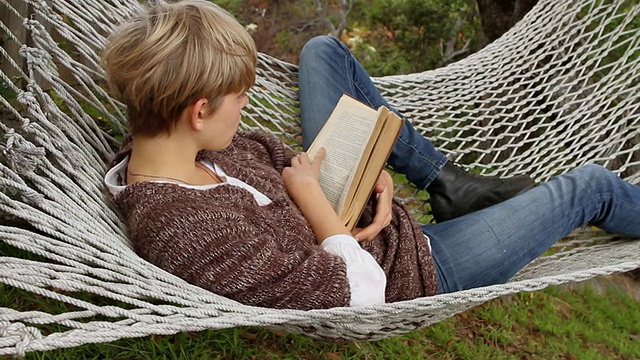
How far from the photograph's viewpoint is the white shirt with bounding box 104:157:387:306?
1.26 meters

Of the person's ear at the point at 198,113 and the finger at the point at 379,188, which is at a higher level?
the person's ear at the point at 198,113

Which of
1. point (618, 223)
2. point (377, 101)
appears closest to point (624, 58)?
point (618, 223)

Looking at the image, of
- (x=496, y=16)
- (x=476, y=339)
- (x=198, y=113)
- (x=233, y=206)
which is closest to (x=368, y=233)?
(x=233, y=206)

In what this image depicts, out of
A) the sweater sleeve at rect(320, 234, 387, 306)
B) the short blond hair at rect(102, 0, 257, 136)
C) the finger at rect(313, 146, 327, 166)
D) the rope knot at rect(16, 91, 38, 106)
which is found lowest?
the sweater sleeve at rect(320, 234, 387, 306)

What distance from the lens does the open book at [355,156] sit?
1472mm

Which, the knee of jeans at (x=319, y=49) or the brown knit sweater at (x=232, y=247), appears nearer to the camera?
the brown knit sweater at (x=232, y=247)

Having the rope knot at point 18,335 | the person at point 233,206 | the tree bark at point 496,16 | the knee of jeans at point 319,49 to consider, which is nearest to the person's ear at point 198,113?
the person at point 233,206

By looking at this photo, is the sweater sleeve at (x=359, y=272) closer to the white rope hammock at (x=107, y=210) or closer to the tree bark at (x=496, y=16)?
the white rope hammock at (x=107, y=210)

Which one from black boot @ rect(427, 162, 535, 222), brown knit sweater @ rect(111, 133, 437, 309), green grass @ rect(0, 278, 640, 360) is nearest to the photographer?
brown knit sweater @ rect(111, 133, 437, 309)

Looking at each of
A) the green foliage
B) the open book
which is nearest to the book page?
the open book

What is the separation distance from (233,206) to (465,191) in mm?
794

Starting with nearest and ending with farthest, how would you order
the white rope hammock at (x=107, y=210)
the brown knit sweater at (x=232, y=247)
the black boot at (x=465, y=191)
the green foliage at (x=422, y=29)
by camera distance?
the white rope hammock at (x=107, y=210) → the brown knit sweater at (x=232, y=247) → the black boot at (x=465, y=191) → the green foliage at (x=422, y=29)

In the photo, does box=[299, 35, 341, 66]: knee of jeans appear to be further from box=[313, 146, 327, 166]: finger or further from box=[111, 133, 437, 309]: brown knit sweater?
box=[111, 133, 437, 309]: brown knit sweater

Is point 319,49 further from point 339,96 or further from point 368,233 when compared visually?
point 368,233
